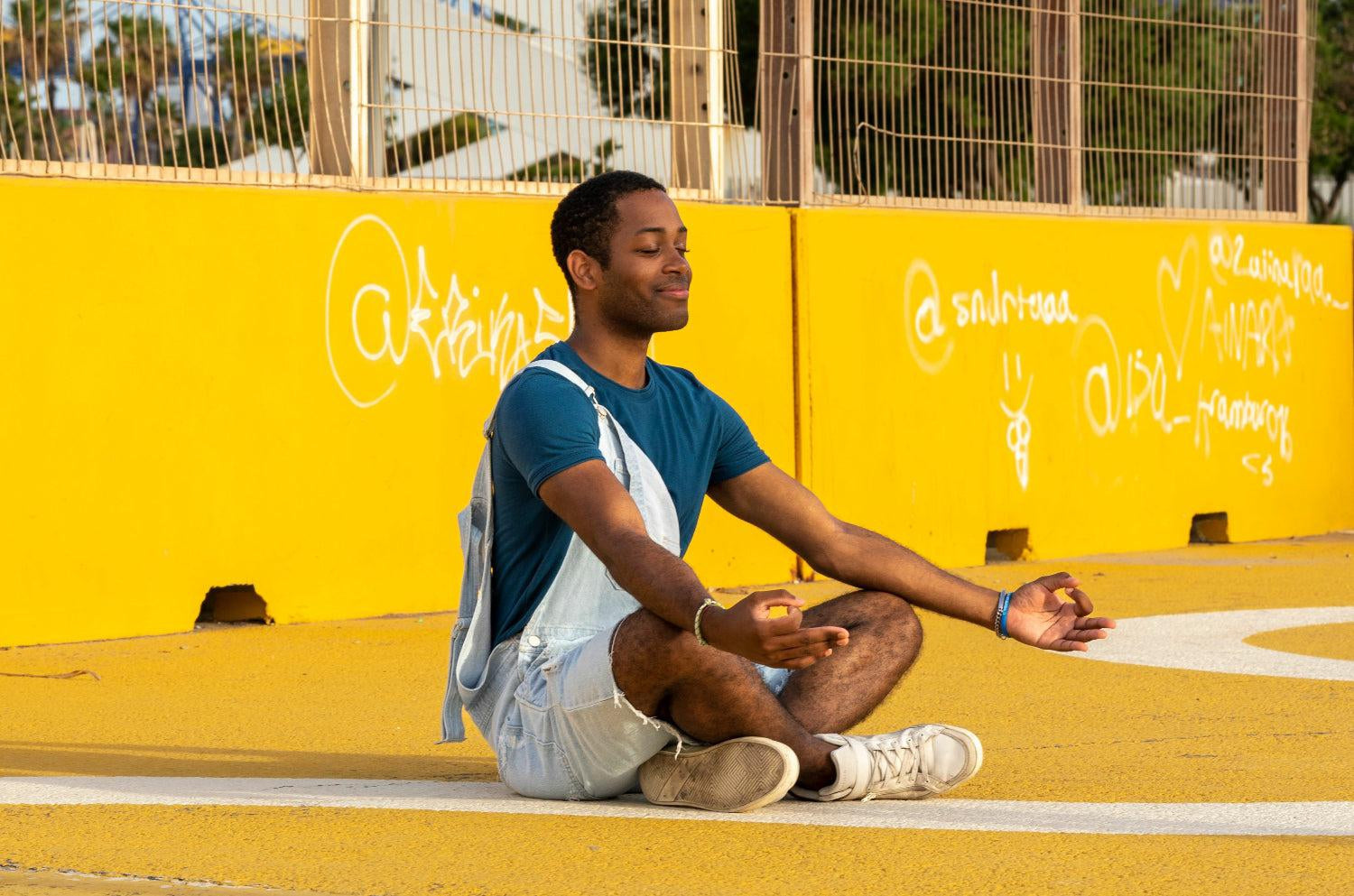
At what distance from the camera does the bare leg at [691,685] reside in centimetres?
396

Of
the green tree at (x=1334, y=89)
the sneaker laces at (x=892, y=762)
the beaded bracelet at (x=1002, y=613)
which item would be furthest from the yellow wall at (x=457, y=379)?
the green tree at (x=1334, y=89)

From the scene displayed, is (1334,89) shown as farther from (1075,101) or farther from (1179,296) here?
(1075,101)

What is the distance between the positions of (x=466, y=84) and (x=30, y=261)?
84.4 inches

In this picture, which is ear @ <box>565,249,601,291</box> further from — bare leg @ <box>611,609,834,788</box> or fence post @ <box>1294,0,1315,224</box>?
fence post @ <box>1294,0,1315,224</box>

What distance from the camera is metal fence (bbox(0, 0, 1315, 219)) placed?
7809 millimetres

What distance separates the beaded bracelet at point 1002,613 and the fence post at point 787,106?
559 centimetres

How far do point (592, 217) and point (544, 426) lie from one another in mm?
612

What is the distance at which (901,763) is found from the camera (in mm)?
4406

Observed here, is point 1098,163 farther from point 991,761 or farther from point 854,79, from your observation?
point 991,761

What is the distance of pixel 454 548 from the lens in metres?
8.59

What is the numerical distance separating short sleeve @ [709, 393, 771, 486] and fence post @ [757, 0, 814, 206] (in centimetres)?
519

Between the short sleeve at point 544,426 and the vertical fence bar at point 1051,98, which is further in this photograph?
the vertical fence bar at point 1051,98

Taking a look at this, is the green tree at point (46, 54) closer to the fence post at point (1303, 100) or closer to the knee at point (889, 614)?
the knee at point (889, 614)

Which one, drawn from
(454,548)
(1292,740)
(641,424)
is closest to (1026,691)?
(1292,740)
